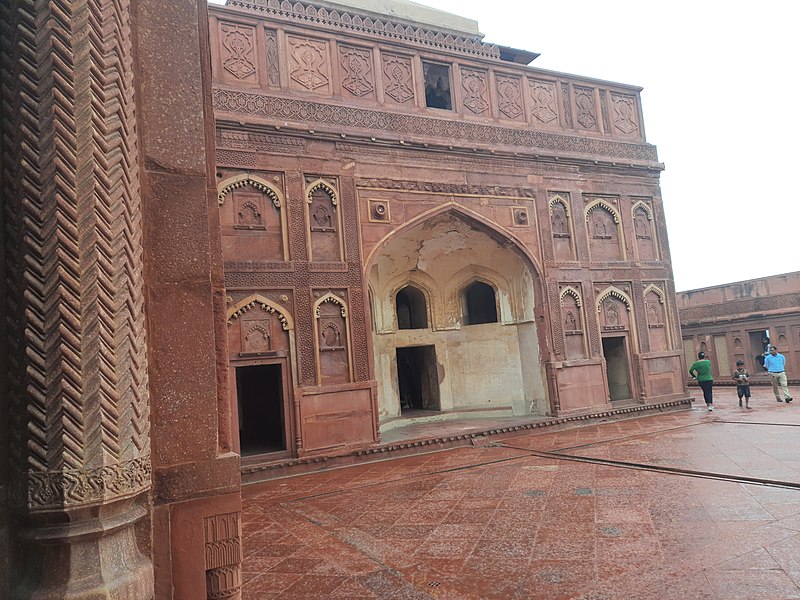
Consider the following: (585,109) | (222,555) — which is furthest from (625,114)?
(222,555)

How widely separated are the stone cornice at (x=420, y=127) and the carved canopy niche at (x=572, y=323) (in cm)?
285

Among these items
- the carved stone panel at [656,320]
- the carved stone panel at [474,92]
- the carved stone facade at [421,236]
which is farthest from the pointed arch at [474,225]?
the carved stone panel at [656,320]

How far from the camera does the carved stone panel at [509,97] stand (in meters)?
10.8

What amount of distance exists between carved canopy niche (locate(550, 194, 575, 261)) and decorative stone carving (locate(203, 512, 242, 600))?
9.70m

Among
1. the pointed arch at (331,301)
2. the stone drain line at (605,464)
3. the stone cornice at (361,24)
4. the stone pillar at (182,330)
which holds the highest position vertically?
the stone cornice at (361,24)

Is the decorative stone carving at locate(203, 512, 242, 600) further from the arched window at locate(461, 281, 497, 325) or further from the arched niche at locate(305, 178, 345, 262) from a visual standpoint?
the arched window at locate(461, 281, 497, 325)

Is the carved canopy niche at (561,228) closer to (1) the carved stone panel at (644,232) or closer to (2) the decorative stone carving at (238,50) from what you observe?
(1) the carved stone panel at (644,232)

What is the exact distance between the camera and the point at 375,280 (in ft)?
38.3

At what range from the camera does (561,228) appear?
11.2 m

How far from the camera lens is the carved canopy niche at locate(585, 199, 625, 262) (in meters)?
11.4

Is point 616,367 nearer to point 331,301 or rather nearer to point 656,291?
point 656,291

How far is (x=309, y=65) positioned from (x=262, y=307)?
13.7ft

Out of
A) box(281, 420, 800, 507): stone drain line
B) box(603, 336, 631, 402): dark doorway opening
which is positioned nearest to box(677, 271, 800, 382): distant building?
box(603, 336, 631, 402): dark doorway opening

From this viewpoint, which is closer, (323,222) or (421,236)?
(323,222)
